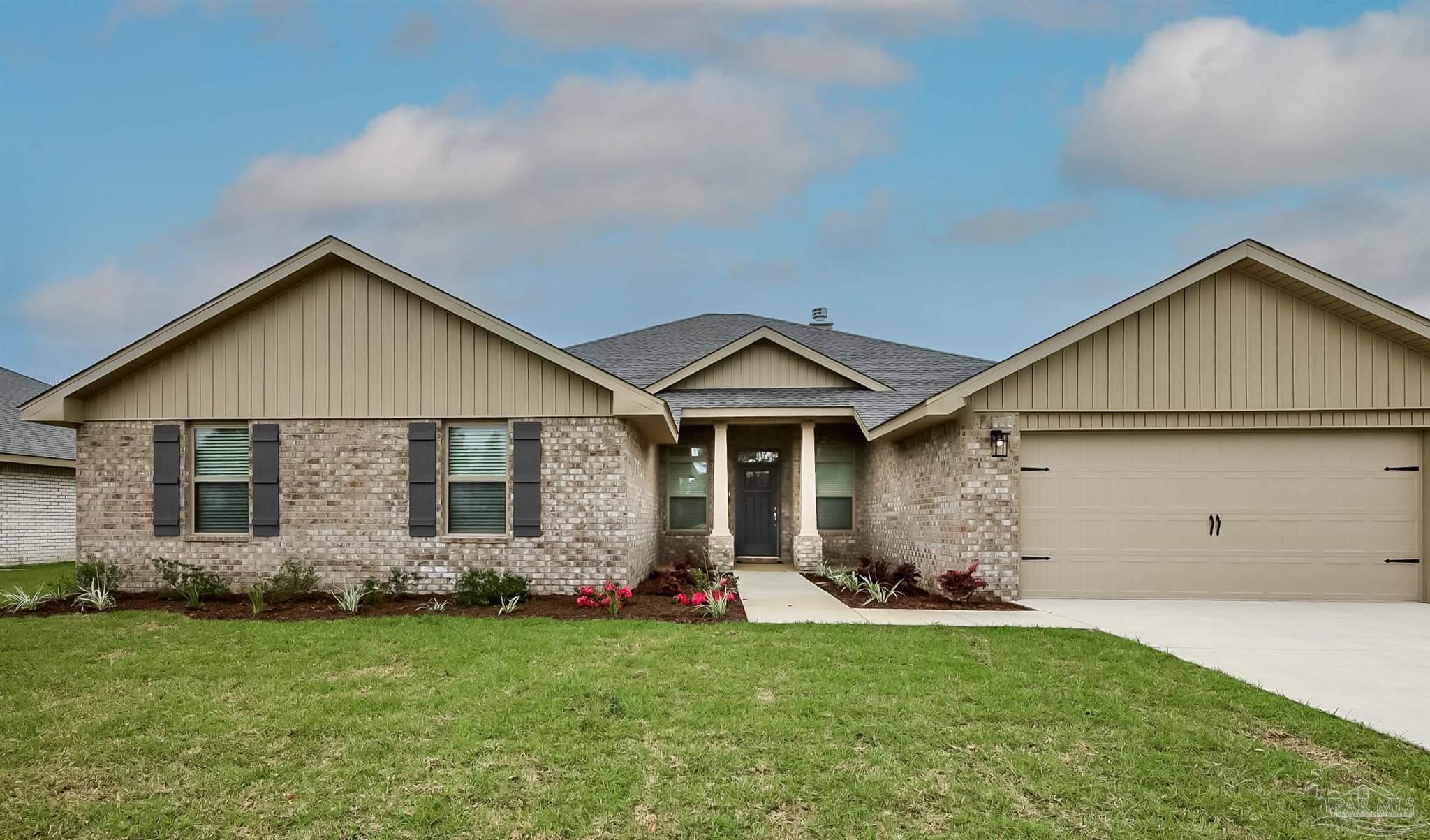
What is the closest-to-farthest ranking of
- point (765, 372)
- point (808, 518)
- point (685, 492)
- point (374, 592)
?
1. point (374, 592)
2. point (808, 518)
3. point (685, 492)
4. point (765, 372)

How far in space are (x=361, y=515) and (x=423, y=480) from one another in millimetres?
994

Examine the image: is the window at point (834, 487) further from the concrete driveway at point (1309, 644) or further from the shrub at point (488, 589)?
the shrub at point (488, 589)

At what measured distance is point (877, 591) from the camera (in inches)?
400

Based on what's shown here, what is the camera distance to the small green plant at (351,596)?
8953 mm

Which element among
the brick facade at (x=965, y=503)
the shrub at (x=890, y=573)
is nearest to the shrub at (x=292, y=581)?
the shrub at (x=890, y=573)

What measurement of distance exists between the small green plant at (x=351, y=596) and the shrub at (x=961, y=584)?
7516mm

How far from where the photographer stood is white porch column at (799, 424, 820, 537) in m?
14.1

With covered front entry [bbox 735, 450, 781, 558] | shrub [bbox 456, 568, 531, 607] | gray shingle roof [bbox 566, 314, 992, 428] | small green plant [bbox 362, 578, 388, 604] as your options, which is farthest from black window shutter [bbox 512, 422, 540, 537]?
covered front entry [bbox 735, 450, 781, 558]

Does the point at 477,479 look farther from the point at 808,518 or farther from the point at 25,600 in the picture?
the point at 808,518

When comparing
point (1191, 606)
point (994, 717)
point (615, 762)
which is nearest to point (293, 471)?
point (615, 762)

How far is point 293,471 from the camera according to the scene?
10.2m

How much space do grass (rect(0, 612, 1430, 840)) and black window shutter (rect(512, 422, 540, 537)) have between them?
320 cm

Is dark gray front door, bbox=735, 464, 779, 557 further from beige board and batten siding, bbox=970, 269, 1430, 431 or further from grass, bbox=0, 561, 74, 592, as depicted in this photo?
grass, bbox=0, 561, 74, 592

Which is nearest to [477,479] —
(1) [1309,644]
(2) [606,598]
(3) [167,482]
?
(2) [606,598]
